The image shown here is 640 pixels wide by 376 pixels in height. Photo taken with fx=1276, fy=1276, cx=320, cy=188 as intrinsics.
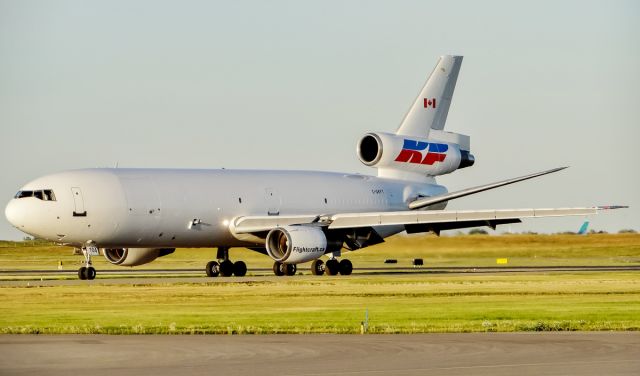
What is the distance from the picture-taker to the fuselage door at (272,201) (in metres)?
64.1

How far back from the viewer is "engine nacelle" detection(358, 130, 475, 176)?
6962 cm

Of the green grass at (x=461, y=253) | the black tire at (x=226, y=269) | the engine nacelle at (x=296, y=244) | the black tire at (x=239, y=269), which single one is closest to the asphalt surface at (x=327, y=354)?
the engine nacelle at (x=296, y=244)

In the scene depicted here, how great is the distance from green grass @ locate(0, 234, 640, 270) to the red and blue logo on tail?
8.51m

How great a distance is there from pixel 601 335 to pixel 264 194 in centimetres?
3832

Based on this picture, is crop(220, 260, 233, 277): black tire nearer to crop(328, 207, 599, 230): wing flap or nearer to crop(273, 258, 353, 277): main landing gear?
crop(273, 258, 353, 277): main landing gear

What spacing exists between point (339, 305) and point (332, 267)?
23.7 metres

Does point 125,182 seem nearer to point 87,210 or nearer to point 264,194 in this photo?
point 87,210

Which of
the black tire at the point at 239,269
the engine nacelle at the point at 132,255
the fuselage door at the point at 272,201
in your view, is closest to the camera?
the black tire at the point at 239,269

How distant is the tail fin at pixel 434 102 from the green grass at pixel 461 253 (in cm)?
955

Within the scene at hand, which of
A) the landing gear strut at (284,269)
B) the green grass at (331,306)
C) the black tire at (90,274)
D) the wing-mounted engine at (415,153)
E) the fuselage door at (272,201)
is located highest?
the wing-mounted engine at (415,153)

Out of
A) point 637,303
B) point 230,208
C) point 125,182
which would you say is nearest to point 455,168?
point 230,208

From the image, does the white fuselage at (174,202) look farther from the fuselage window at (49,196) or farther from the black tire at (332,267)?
the black tire at (332,267)

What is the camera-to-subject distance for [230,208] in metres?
62.0

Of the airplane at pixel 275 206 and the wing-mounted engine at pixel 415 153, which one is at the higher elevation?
the wing-mounted engine at pixel 415 153
